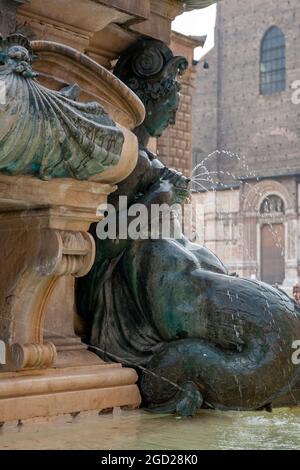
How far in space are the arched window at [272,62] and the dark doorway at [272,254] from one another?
6.91 m

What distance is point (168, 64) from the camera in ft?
12.4

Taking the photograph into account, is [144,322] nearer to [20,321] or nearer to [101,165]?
[20,321]

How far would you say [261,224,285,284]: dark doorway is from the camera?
37.6 meters

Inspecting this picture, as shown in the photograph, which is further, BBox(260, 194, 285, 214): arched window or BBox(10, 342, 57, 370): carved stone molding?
BBox(260, 194, 285, 214): arched window

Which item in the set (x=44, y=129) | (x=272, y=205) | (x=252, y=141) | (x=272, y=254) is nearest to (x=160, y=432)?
(x=44, y=129)

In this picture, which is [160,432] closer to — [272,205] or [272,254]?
[272,254]

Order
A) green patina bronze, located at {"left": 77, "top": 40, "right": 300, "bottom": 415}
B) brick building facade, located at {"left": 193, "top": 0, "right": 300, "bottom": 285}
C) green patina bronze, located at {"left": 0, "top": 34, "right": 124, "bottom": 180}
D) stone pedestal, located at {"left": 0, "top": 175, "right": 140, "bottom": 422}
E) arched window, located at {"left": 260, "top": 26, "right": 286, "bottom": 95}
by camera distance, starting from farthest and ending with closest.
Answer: arched window, located at {"left": 260, "top": 26, "right": 286, "bottom": 95}, brick building facade, located at {"left": 193, "top": 0, "right": 300, "bottom": 285}, green patina bronze, located at {"left": 77, "top": 40, "right": 300, "bottom": 415}, stone pedestal, located at {"left": 0, "top": 175, "right": 140, "bottom": 422}, green patina bronze, located at {"left": 0, "top": 34, "right": 124, "bottom": 180}

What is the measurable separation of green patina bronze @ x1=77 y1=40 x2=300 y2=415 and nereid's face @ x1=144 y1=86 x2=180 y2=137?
9.5 inches

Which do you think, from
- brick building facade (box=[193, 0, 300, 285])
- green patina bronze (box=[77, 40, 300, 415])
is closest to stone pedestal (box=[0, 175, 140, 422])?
green patina bronze (box=[77, 40, 300, 415])

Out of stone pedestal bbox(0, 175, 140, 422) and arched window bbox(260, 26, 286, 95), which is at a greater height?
arched window bbox(260, 26, 286, 95)

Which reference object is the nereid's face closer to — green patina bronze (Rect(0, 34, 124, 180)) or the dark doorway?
green patina bronze (Rect(0, 34, 124, 180))

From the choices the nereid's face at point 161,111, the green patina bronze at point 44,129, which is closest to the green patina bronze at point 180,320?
the nereid's face at point 161,111

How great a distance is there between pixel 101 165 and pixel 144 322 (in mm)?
875

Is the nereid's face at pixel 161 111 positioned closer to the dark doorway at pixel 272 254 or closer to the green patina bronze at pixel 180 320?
the green patina bronze at pixel 180 320
